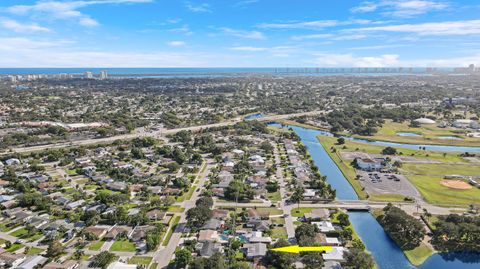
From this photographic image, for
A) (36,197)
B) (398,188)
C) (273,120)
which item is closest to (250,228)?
(398,188)

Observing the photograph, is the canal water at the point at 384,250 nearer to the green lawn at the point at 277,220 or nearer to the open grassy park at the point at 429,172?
the open grassy park at the point at 429,172

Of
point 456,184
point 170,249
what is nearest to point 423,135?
point 456,184

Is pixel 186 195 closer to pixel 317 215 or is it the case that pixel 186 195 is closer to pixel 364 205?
pixel 317 215

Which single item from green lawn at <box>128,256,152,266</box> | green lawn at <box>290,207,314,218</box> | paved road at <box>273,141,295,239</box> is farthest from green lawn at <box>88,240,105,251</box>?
green lawn at <box>290,207,314,218</box>

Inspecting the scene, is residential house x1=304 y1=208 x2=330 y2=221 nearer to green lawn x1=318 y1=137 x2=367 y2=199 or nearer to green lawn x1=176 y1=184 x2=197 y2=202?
green lawn x1=318 y1=137 x2=367 y2=199

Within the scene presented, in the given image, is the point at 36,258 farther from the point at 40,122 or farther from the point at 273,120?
the point at 273,120

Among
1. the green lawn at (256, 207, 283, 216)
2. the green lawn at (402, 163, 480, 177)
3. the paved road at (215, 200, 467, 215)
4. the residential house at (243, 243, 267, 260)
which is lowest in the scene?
the residential house at (243, 243, 267, 260)
